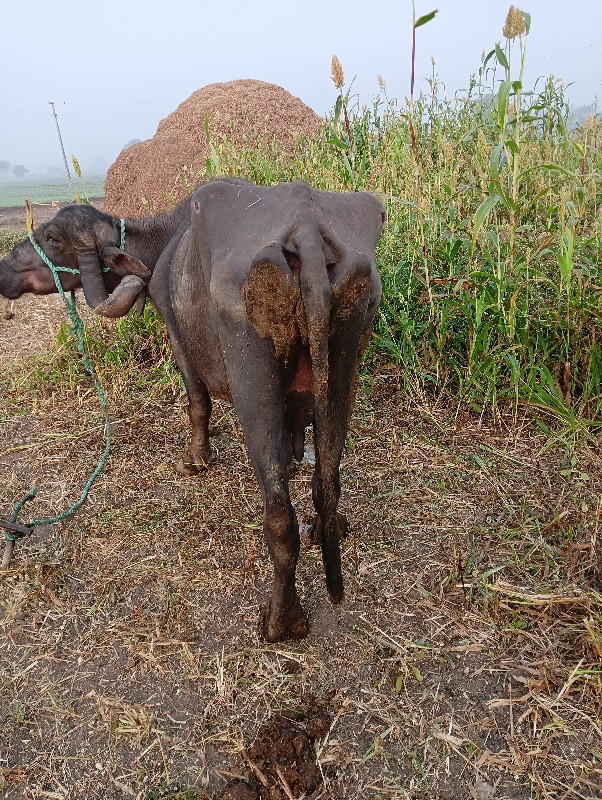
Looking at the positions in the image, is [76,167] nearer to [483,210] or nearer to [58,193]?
[483,210]

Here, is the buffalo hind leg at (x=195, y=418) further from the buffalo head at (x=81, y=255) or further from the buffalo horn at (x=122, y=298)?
the buffalo head at (x=81, y=255)

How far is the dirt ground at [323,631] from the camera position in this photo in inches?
75.7

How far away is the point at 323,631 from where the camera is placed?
244cm

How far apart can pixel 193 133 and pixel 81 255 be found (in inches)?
179

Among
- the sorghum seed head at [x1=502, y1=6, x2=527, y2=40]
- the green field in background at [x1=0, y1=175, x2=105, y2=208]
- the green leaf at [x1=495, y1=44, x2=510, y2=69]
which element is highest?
the sorghum seed head at [x1=502, y1=6, x2=527, y2=40]

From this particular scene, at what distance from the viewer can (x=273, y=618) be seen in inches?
92.2

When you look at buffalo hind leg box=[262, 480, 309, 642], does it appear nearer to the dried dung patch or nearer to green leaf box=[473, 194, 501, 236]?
the dried dung patch

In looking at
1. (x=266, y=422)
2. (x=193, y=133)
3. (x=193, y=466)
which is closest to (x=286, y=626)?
(x=266, y=422)

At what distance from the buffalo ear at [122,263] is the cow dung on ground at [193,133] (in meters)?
3.18

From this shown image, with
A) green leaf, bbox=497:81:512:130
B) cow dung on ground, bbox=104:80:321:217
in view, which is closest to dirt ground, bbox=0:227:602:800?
green leaf, bbox=497:81:512:130

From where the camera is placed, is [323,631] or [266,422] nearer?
[266,422]

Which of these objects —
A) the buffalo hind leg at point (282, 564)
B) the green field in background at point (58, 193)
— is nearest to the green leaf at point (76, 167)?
the green field in background at point (58, 193)

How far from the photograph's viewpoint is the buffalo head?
11.0 feet

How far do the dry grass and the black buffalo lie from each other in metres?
0.32
